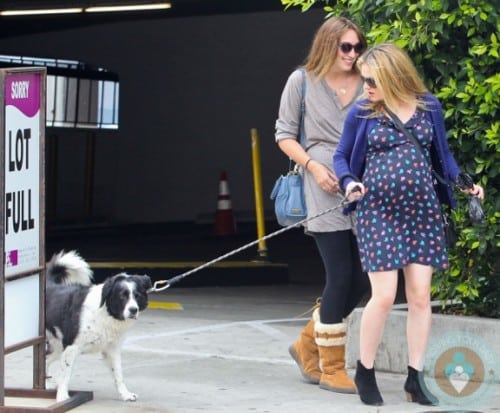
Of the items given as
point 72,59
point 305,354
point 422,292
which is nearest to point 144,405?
point 305,354

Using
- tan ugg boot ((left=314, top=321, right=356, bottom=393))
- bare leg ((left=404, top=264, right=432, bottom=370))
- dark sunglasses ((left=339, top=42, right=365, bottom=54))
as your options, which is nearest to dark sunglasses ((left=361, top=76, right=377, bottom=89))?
dark sunglasses ((left=339, top=42, right=365, bottom=54))

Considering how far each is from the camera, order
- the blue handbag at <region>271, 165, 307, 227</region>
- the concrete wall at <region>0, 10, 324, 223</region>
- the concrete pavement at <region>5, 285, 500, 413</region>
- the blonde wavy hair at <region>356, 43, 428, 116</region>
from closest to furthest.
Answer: the blonde wavy hair at <region>356, 43, 428, 116</region> < the concrete pavement at <region>5, 285, 500, 413</region> < the blue handbag at <region>271, 165, 307, 227</region> < the concrete wall at <region>0, 10, 324, 223</region>

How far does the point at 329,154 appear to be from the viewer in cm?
655

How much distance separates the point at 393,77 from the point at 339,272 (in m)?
1.06

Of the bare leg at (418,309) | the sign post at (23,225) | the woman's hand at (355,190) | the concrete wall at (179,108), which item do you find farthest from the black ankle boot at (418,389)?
the concrete wall at (179,108)

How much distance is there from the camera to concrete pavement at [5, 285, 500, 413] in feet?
20.7

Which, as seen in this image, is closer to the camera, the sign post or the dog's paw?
the sign post

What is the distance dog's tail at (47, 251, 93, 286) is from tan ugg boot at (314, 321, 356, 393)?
129cm

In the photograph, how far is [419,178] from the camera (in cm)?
600

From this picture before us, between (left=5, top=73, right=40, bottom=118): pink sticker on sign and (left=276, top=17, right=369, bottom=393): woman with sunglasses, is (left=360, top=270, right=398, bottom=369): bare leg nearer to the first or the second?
(left=276, top=17, right=369, bottom=393): woman with sunglasses

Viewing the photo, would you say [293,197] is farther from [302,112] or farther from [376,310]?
[376,310]

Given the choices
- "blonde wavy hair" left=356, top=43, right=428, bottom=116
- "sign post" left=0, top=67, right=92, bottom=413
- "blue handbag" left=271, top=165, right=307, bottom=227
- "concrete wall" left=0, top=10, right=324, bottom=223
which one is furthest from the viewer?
"concrete wall" left=0, top=10, right=324, bottom=223

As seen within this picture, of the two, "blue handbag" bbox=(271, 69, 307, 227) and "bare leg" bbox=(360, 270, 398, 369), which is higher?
"blue handbag" bbox=(271, 69, 307, 227)

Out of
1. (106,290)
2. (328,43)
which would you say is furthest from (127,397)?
(328,43)
